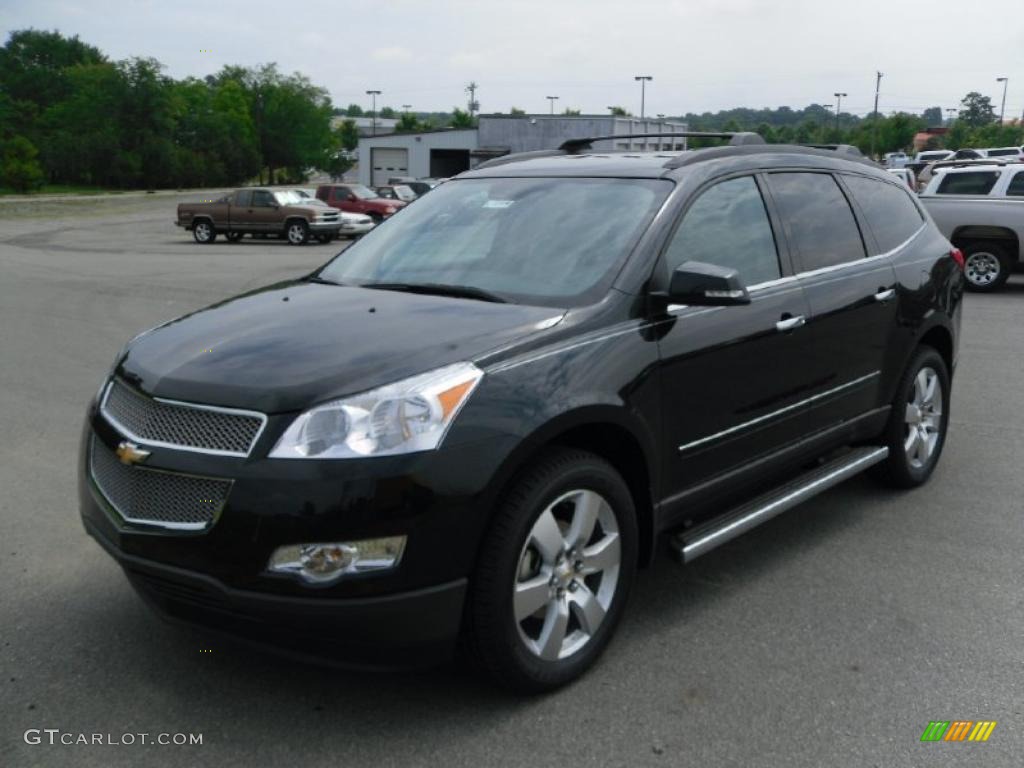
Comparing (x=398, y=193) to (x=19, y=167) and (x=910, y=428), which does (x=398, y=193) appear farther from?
(x=19, y=167)

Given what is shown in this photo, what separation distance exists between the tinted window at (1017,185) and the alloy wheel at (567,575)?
48.8 feet

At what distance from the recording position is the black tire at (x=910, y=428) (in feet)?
17.7

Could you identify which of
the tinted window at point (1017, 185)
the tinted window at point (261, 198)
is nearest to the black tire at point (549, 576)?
the tinted window at point (1017, 185)

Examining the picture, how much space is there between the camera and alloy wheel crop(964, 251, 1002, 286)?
52.0ft

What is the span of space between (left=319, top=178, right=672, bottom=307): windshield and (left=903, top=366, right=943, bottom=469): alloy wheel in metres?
2.28

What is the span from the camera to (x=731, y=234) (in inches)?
170

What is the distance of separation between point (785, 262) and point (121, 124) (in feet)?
303

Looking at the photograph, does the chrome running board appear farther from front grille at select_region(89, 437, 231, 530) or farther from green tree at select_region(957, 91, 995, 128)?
green tree at select_region(957, 91, 995, 128)

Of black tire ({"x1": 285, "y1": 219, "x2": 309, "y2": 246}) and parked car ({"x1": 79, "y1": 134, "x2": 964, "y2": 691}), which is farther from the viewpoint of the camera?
black tire ({"x1": 285, "y1": 219, "x2": 309, "y2": 246})

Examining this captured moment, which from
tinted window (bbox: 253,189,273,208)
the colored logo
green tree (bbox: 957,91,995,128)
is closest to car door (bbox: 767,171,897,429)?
the colored logo

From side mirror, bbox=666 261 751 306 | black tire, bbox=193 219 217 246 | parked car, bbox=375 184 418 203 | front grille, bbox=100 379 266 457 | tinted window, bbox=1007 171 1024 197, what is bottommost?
black tire, bbox=193 219 217 246

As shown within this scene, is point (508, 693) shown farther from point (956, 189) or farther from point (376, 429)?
point (956, 189)

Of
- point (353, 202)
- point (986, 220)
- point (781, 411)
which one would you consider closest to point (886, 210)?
point (781, 411)

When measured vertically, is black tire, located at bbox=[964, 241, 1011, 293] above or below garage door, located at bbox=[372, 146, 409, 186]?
below
